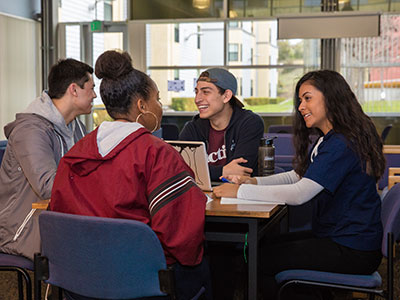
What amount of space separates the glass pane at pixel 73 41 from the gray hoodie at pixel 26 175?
288 inches

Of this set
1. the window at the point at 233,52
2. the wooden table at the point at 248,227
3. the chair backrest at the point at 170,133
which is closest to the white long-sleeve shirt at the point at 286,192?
the wooden table at the point at 248,227

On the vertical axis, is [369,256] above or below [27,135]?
below

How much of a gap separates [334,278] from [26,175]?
4.61 ft

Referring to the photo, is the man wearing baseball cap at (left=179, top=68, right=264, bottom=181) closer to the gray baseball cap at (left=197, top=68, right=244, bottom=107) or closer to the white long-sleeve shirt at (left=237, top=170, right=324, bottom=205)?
the gray baseball cap at (left=197, top=68, right=244, bottom=107)

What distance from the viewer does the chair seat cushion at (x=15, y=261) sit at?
234 centimetres

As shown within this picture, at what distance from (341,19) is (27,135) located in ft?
20.7

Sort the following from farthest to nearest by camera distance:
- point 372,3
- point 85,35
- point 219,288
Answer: point 85,35
point 372,3
point 219,288

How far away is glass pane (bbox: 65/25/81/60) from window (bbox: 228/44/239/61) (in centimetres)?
275

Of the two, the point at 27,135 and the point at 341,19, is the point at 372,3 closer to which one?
the point at 341,19

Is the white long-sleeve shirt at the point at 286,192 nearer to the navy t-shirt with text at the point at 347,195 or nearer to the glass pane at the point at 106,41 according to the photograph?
the navy t-shirt with text at the point at 347,195

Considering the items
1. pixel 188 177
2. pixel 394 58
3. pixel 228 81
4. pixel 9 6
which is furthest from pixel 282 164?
pixel 9 6

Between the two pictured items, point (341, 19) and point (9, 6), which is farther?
point (9, 6)

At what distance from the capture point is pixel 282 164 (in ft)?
13.0

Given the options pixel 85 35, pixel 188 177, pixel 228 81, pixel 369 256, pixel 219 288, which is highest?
pixel 85 35
